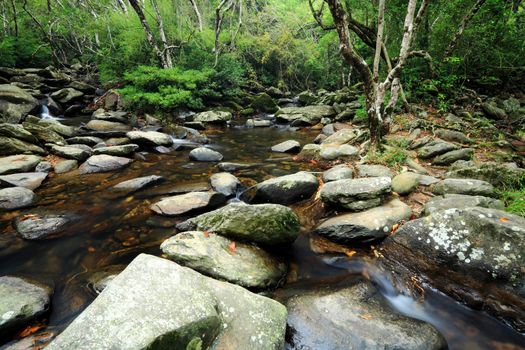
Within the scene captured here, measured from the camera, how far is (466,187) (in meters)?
4.00

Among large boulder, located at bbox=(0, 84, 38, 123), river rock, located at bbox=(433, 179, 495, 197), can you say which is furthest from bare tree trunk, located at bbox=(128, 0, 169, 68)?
river rock, located at bbox=(433, 179, 495, 197)

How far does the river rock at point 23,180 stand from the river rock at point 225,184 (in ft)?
12.4

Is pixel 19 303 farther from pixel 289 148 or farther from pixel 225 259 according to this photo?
pixel 289 148

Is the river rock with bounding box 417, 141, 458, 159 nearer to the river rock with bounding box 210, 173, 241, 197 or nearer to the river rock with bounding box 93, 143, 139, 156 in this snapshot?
the river rock with bounding box 210, 173, 241, 197

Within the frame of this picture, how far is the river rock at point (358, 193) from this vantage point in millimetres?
4109

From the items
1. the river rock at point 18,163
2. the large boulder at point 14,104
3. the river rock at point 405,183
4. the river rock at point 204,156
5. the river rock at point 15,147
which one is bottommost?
the river rock at point 204,156

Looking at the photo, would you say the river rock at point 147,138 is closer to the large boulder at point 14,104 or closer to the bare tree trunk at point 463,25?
the large boulder at point 14,104

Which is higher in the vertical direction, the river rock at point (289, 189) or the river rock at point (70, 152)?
the river rock at point (70, 152)

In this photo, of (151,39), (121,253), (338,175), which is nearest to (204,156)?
(338,175)

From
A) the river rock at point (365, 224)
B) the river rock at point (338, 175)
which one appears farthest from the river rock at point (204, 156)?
the river rock at point (365, 224)

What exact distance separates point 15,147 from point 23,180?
6.31ft

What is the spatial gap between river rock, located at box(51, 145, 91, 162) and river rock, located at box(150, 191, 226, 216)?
4.00 meters

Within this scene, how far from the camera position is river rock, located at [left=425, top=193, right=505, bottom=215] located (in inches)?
139

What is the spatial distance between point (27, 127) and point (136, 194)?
5199mm
